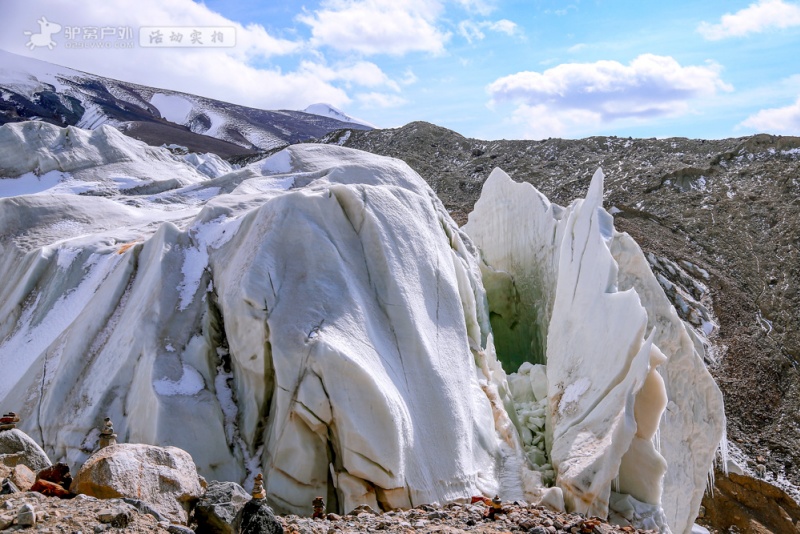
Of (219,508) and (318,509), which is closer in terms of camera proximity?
(219,508)

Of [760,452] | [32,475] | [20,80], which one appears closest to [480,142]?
[760,452]

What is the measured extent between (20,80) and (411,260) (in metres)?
54.3

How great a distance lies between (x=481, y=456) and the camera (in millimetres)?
7094

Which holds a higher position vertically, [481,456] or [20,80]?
[20,80]

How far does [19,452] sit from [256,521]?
1.97 meters

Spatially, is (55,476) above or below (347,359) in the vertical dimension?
below

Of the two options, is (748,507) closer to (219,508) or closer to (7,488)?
(219,508)

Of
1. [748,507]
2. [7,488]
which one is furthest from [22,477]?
[748,507]

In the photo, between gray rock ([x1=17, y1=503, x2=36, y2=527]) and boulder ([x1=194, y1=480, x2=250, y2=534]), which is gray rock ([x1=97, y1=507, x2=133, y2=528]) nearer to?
gray rock ([x1=17, y1=503, x2=36, y2=527])

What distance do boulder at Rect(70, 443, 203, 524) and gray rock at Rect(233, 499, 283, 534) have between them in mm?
428

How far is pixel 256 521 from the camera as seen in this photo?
392 centimetres

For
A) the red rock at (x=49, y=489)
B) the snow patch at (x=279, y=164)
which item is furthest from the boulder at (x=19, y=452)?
the snow patch at (x=279, y=164)

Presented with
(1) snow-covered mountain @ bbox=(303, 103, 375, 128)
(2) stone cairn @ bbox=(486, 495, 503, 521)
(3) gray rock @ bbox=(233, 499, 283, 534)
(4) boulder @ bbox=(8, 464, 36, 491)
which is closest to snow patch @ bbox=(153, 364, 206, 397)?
(4) boulder @ bbox=(8, 464, 36, 491)

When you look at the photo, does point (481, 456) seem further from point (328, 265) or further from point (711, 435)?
point (711, 435)
